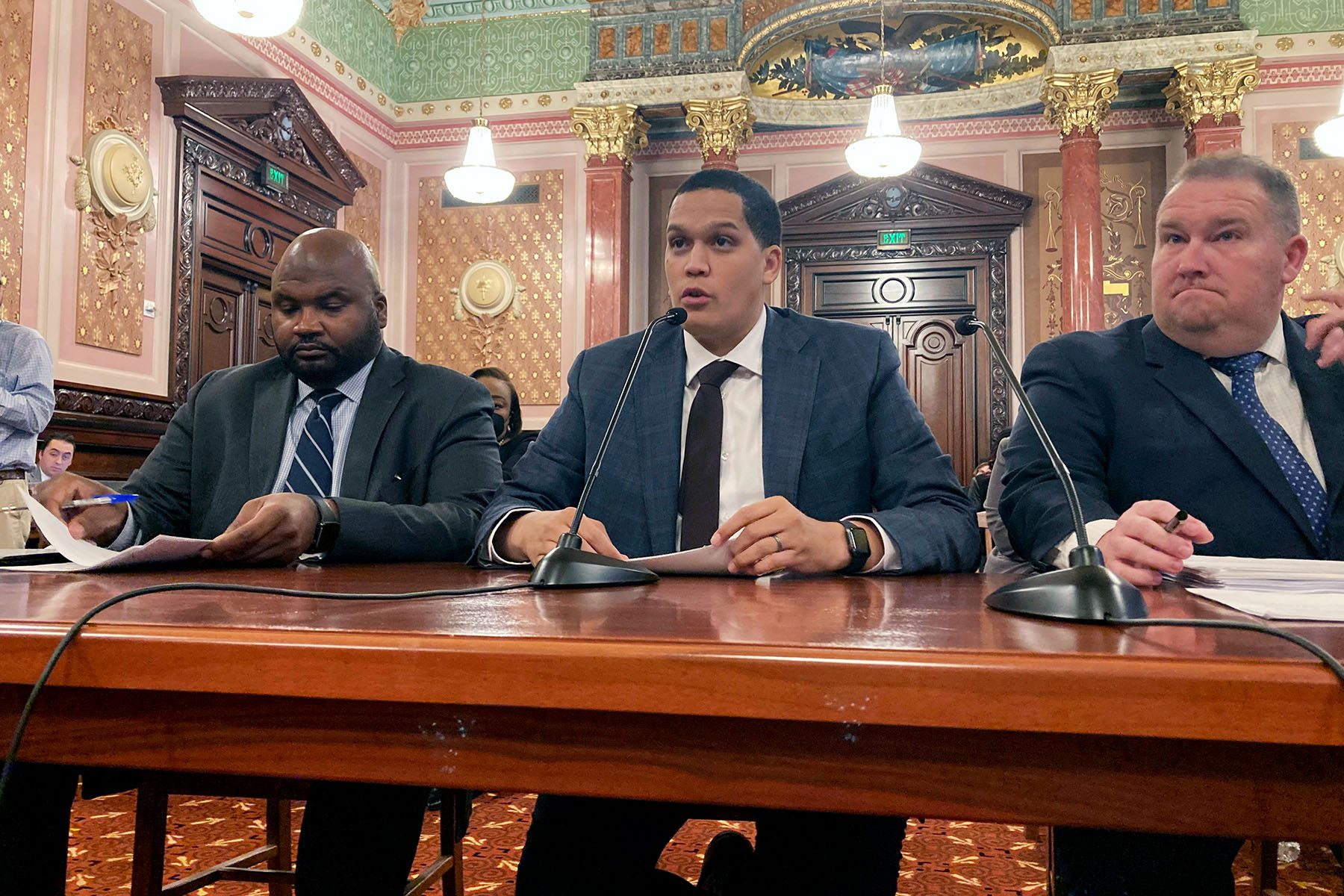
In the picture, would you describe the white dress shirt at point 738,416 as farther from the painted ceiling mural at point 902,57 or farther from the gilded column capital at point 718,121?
the painted ceiling mural at point 902,57

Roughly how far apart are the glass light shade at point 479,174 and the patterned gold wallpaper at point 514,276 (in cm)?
144

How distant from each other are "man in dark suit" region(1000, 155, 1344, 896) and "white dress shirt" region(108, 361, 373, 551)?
1367 mm

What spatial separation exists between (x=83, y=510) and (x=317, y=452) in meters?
0.51

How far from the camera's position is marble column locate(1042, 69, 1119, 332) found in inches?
288

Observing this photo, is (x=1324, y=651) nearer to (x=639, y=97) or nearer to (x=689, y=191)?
(x=689, y=191)

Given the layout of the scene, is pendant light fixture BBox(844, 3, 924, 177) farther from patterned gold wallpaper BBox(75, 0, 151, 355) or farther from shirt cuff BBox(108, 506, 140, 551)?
shirt cuff BBox(108, 506, 140, 551)

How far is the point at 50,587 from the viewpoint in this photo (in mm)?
1026

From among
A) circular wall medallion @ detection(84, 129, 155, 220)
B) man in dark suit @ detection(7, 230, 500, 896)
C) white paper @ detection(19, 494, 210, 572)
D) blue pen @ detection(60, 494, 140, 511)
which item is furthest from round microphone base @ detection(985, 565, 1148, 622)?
circular wall medallion @ detection(84, 129, 155, 220)

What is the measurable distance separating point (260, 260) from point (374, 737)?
6946 millimetres

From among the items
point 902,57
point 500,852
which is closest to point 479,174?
point 902,57

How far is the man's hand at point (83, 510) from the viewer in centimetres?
158

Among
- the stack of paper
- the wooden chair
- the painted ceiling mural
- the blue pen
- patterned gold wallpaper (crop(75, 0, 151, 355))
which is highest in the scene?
the painted ceiling mural

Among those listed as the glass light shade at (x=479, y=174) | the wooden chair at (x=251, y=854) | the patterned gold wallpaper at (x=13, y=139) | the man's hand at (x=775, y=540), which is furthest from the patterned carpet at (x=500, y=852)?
the glass light shade at (x=479, y=174)

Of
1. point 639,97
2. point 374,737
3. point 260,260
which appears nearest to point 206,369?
point 260,260
